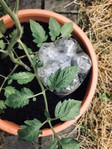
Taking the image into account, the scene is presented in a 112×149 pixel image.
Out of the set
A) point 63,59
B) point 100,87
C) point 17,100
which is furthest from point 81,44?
point 17,100

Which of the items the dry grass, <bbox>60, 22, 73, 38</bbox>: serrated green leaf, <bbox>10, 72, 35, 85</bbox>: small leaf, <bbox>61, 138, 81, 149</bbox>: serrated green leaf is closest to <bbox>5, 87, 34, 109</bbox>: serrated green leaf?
<bbox>10, 72, 35, 85</bbox>: small leaf

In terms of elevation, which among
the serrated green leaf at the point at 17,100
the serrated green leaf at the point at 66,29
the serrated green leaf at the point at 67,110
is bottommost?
the serrated green leaf at the point at 67,110

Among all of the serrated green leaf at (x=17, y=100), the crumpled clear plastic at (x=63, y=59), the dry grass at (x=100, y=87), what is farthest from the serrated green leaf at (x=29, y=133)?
the dry grass at (x=100, y=87)

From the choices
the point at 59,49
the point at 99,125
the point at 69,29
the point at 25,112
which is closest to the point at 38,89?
the point at 25,112

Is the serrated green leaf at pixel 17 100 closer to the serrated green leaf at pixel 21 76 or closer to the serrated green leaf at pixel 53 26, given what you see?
the serrated green leaf at pixel 21 76

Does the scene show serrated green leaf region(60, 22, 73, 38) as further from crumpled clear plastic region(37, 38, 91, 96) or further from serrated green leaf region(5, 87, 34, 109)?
serrated green leaf region(5, 87, 34, 109)
